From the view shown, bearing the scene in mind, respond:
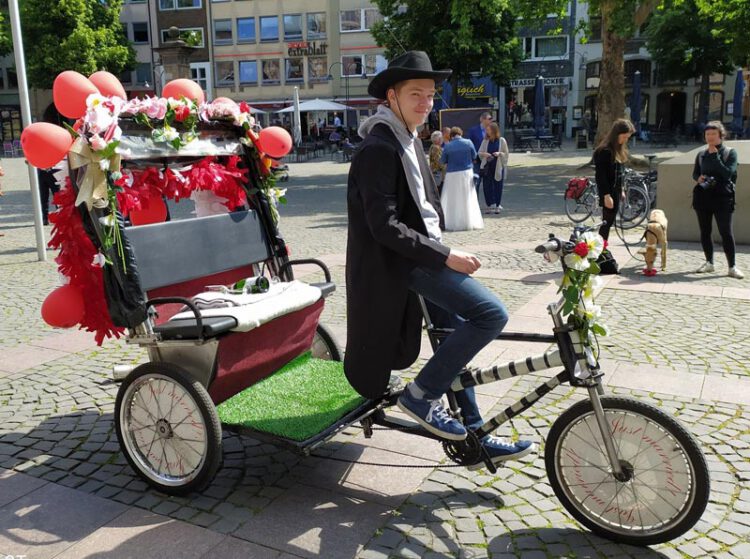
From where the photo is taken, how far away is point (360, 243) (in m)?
3.17

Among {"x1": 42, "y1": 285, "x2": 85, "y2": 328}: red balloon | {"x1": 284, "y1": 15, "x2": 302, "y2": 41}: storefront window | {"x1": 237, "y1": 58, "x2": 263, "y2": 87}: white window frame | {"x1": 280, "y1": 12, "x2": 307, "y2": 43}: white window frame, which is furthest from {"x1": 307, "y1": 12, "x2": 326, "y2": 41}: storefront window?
{"x1": 42, "y1": 285, "x2": 85, "y2": 328}: red balloon

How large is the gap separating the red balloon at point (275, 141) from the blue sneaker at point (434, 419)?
6.11ft

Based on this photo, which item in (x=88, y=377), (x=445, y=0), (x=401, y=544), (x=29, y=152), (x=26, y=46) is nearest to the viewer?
(x=401, y=544)

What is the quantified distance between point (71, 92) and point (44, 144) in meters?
0.39

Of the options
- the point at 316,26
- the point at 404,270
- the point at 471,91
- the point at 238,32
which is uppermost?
the point at 316,26

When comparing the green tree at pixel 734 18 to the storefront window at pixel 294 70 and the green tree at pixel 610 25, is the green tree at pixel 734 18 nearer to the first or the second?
the green tree at pixel 610 25

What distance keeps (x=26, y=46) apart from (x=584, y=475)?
158ft

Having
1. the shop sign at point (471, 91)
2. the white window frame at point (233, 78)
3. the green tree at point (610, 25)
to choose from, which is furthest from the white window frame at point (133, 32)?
the green tree at point (610, 25)

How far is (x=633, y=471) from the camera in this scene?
2959 mm

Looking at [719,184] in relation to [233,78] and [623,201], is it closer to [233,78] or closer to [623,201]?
[623,201]

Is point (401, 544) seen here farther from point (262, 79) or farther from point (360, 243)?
point (262, 79)

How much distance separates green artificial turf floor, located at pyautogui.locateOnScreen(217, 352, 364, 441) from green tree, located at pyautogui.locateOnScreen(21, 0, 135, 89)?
42.7 m

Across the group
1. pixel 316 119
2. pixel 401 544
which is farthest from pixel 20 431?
pixel 316 119

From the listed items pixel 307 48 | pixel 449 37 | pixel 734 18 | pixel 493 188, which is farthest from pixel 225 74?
pixel 493 188
